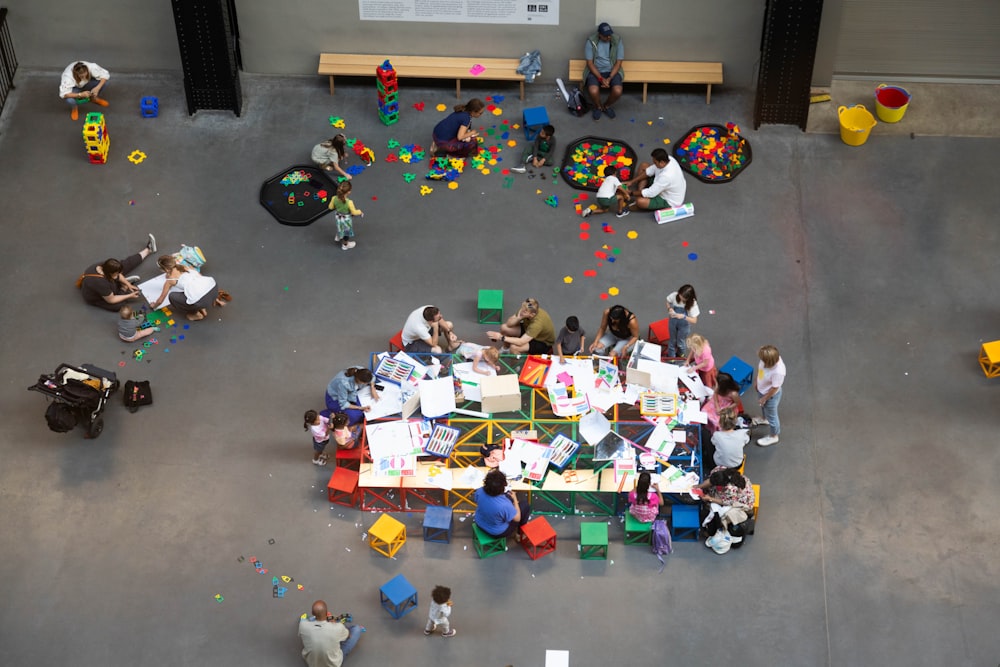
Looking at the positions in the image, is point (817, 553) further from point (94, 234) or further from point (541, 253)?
point (94, 234)

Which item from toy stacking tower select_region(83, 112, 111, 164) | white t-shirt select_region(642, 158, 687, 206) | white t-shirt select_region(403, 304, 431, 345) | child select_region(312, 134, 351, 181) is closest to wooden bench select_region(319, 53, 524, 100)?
child select_region(312, 134, 351, 181)

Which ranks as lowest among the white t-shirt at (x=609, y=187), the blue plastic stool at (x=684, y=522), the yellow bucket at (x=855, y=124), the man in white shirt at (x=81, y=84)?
the blue plastic stool at (x=684, y=522)

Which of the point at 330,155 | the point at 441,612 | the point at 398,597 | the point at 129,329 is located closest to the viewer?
the point at 441,612

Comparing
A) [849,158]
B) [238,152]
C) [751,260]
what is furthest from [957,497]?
[238,152]

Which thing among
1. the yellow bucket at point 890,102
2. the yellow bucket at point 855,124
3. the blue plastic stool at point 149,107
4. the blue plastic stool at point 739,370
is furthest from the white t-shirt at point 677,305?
the blue plastic stool at point 149,107

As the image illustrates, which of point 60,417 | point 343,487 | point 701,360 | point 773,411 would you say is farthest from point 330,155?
point 773,411

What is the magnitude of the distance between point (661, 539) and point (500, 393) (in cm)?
210

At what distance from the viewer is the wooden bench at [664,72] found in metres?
16.0

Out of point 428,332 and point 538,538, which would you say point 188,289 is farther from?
point 538,538

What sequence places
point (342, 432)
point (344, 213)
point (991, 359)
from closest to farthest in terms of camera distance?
point (342, 432)
point (991, 359)
point (344, 213)

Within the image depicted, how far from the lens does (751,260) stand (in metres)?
14.5

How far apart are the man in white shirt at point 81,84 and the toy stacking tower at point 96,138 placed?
497mm

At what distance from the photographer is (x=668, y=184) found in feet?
47.8

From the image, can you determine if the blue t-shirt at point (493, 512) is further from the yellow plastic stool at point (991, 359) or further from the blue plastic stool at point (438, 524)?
the yellow plastic stool at point (991, 359)
